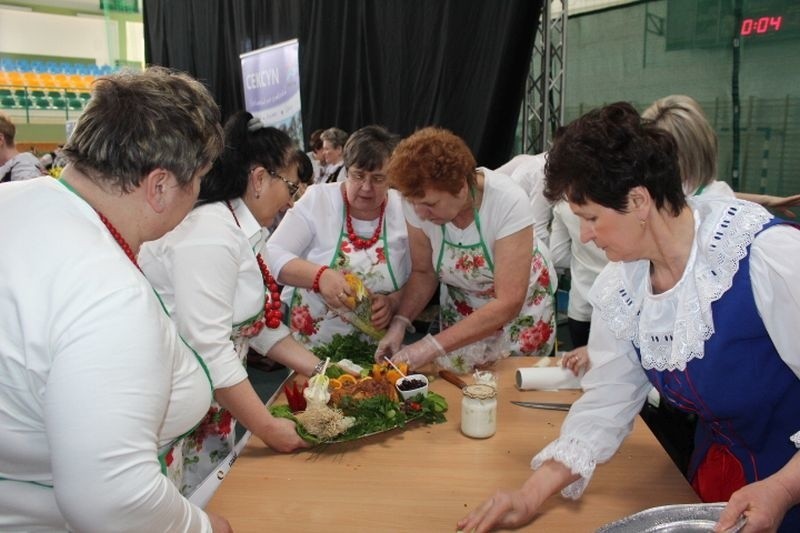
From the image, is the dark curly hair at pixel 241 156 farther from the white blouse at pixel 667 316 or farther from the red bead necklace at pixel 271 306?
the white blouse at pixel 667 316

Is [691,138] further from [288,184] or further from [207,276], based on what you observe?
[207,276]

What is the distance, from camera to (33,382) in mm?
901

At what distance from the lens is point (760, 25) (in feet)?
12.1

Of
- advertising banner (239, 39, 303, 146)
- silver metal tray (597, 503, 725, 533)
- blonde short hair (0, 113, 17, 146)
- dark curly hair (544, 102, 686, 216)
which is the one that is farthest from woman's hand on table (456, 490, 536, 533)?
advertising banner (239, 39, 303, 146)

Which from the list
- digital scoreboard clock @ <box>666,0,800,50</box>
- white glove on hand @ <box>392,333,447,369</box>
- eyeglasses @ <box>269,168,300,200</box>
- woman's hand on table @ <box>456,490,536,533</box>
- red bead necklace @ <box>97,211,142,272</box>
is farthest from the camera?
digital scoreboard clock @ <box>666,0,800,50</box>

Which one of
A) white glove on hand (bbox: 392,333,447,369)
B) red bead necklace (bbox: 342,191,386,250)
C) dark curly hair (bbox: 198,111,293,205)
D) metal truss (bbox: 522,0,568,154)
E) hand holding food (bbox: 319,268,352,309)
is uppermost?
metal truss (bbox: 522,0,568,154)

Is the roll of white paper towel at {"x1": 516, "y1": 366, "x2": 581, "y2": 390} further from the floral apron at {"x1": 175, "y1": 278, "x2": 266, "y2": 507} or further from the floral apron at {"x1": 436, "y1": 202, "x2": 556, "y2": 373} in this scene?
the floral apron at {"x1": 175, "y1": 278, "x2": 266, "y2": 507}

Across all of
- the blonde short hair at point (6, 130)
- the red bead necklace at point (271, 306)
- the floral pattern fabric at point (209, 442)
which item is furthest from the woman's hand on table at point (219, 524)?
the blonde short hair at point (6, 130)

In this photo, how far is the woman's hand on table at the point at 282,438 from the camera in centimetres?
161

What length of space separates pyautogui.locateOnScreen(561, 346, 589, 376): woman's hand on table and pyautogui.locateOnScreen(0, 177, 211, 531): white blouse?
1304mm

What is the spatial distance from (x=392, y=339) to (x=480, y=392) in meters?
0.63

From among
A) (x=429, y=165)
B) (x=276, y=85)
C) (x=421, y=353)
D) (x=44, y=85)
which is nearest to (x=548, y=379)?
(x=421, y=353)

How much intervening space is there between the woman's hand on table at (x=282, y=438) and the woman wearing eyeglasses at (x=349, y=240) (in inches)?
31.9

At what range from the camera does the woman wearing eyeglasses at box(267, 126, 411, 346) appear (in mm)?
2441
